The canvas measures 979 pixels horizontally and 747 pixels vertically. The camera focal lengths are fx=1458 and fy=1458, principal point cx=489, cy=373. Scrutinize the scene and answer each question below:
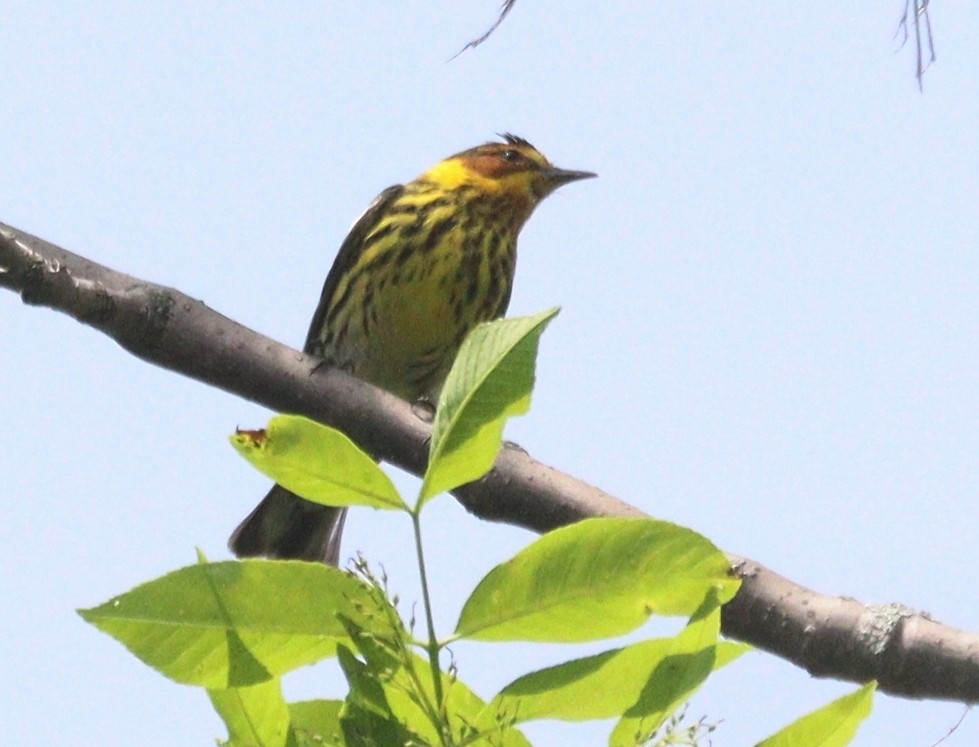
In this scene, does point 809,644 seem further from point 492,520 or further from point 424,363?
point 424,363

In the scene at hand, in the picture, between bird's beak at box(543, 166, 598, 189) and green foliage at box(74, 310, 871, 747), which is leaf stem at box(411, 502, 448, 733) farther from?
bird's beak at box(543, 166, 598, 189)

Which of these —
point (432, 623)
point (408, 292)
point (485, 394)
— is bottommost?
point (432, 623)

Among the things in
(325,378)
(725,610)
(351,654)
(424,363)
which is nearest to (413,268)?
(424,363)

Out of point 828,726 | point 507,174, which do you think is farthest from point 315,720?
point 507,174

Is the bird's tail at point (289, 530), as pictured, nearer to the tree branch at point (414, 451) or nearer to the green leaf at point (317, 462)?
the tree branch at point (414, 451)

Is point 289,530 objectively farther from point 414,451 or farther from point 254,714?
point 254,714

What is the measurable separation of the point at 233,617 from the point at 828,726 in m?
0.63

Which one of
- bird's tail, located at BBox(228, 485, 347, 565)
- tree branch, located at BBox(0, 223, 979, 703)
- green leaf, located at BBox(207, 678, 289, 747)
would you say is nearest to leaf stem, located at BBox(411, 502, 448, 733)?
green leaf, located at BBox(207, 678, 289, 747)

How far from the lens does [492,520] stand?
292cm

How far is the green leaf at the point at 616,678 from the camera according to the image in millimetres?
1567

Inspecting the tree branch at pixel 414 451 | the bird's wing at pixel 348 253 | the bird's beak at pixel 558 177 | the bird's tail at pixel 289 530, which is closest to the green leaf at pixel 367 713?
the tree branch at pixel 414 451

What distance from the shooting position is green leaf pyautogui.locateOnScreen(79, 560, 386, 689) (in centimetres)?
152

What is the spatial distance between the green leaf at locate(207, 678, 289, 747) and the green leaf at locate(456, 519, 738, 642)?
216 mm

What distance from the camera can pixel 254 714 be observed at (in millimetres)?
1563
